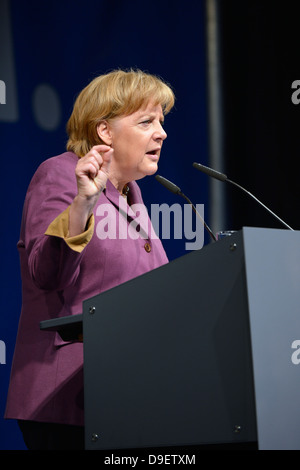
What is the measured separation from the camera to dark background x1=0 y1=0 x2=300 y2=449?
273 cm

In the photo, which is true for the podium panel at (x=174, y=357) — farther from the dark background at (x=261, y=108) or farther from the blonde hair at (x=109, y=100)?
the dark background at (x=261, y=108)

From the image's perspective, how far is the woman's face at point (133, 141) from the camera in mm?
1936

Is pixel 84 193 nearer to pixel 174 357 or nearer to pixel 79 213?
pixel 79 213

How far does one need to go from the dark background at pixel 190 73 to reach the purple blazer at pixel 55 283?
0.98 metres

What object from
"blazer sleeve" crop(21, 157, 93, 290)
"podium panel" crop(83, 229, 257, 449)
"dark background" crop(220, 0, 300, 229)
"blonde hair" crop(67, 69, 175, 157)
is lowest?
"podium panel" crop(83, 229, 257, 449)

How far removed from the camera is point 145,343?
1293mm

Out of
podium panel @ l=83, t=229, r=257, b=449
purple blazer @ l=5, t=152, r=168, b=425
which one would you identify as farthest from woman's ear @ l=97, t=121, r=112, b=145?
podium panel @ l=83, t=229, r=257, b=449

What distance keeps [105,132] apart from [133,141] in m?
0.08

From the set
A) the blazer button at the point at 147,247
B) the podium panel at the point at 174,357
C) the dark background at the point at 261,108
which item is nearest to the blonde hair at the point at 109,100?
the blazer button at the point at 147,247

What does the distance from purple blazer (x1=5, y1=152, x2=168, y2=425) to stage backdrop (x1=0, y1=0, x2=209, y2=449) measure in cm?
87

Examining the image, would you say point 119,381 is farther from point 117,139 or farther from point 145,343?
point 117,139

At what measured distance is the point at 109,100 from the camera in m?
1.93

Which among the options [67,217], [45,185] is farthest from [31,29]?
[67,217]

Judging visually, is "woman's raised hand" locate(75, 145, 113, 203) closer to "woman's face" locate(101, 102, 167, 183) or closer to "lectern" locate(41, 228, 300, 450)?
"lectern" locate(41, 228, 300, 450)
